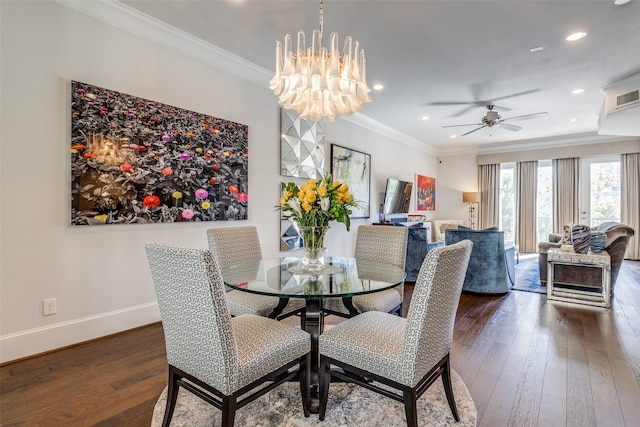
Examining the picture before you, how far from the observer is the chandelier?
2.05 m

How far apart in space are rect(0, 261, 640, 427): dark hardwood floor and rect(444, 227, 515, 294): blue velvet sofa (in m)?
0.87

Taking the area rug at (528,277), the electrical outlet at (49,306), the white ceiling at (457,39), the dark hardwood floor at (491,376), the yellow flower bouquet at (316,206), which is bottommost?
the dark hardwood floor at (491,376)

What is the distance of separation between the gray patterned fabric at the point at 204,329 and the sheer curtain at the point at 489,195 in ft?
26.2

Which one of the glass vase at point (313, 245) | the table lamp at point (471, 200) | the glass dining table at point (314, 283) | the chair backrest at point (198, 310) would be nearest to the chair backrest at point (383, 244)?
the glass dining table at point (314, 283)

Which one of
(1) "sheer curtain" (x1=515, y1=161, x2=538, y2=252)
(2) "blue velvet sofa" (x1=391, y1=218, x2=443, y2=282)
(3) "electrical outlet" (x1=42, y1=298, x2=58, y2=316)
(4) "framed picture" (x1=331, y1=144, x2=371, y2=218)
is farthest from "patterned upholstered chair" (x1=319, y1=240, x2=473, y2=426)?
(1) "sheer curtain" (x1=515, y1=161, x2=538, y2=252)

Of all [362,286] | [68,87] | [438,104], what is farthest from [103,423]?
[438,104]

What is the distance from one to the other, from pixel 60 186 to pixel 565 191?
8887 millimetres

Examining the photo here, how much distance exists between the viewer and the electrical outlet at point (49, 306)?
2295mm

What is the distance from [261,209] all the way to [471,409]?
108 inches

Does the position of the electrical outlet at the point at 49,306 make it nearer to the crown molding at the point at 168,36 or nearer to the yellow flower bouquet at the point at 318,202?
the yellow flower bouquet at the point at 318,202

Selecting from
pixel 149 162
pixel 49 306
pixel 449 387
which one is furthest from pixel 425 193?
pixel 49 306

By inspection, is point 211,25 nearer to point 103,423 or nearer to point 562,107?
point 103,423

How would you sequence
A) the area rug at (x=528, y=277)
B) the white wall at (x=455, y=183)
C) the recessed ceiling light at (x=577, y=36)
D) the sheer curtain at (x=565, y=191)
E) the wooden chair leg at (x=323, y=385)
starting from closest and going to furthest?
the wooden chair leg at (x=323, y=385) < the recessed ceiling light at (x=577, y=36) < the area rug at (x=528, y=277) < the sheer curtain at (x=565, y=191) < the white wall at (x=455, y=183)

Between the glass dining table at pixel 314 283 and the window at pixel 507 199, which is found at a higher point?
the window at pixel 507 199
